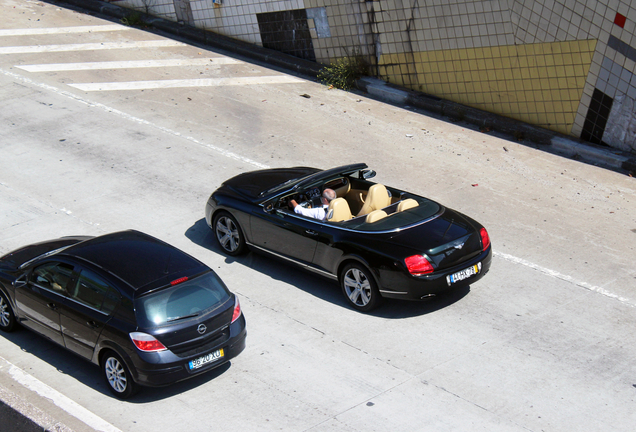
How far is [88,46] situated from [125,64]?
157 centimetres

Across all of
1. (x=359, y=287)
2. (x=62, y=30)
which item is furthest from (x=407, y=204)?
(x=62, y=30)

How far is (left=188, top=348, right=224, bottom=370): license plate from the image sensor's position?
695cm

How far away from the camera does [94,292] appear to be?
719 centimetres

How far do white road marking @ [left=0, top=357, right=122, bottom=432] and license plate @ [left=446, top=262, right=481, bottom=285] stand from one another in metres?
3.96

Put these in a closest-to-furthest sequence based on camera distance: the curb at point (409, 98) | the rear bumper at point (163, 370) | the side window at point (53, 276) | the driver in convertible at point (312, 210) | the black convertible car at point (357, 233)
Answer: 1. the rear bumper at point (163, 370)
2. the side window at point (53, 276)
3. the black convertible car at point (357, 233)
4. the driver in convertible at point (312, 210)
5. the curb at point (409, 98)

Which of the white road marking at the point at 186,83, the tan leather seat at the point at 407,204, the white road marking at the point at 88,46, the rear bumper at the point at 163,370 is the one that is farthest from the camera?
the white road marking at the point at 88,46

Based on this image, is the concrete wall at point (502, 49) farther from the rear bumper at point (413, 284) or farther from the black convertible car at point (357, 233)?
the rear bumper at point (413, 284)

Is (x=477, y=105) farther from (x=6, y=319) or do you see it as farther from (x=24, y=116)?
(x=6, y=319)

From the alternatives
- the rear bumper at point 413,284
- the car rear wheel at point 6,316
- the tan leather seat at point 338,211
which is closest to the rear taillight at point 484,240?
the rear bumper at point 413,284

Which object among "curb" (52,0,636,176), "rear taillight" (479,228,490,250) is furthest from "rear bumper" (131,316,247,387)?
"curb" (52,0,636,176)

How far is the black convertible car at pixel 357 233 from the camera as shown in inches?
321

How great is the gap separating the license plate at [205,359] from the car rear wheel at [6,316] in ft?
8.16

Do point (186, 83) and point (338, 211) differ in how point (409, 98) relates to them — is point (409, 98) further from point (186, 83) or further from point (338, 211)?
point (338, 211)

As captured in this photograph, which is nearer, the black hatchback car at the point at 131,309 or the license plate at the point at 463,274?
the black hatchback car at the point at 131,309
